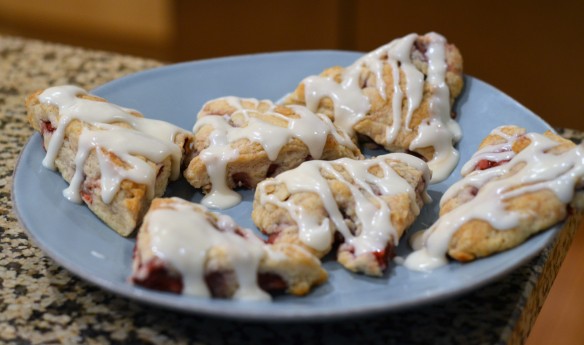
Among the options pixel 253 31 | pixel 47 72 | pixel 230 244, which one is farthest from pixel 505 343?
pixel 253 31

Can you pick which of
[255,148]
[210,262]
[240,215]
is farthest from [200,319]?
[255,148]

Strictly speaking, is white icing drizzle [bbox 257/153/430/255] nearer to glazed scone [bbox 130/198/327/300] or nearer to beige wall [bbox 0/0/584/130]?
glazed scone [bbox 130/198/327/300]

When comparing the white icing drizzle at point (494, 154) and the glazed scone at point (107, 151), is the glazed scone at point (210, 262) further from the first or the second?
the white icing drizzle at point (494, 154)

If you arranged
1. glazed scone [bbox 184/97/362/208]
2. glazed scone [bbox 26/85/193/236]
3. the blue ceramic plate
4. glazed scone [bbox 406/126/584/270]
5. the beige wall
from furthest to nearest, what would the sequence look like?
1. the beige wall
2. glazed scone [bbox 184/97/362/208]
3. glazed scone [bbox 26/85/193/236]
4. glazed scone [bbox 406/126/584/270]
5. the blue ceramic plate

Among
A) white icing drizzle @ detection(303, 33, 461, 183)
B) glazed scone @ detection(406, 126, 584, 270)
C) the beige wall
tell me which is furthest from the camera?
the beige wall

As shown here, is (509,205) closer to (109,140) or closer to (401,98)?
(401,98)

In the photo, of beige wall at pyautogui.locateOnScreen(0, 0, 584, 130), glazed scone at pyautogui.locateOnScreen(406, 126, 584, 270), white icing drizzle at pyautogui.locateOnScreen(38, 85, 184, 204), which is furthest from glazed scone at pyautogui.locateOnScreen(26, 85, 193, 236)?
beige wall at pyautogui.locateOnScreen(0, 0, 584, 130)
